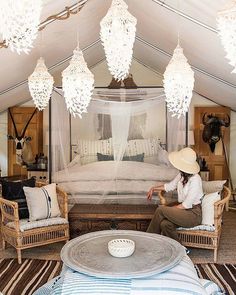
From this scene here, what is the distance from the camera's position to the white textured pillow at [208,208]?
4.32 metres

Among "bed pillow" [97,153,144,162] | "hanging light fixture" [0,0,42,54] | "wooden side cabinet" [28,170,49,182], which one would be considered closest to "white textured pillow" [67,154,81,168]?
"bed pillow" [97,153,144,162]

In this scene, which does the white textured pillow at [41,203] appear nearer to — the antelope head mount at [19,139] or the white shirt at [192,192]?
the white shirt at [192,192]

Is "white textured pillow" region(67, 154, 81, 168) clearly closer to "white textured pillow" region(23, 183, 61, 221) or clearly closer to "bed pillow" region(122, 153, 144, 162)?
"bed pillow" region(122, 153, 144, 162)

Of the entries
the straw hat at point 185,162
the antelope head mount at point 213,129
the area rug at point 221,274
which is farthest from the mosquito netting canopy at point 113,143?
the antelope head mount at point 213,129

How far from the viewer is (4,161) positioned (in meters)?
7.71

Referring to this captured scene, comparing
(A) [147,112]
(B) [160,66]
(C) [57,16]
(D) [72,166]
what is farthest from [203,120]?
(C) [57,16]

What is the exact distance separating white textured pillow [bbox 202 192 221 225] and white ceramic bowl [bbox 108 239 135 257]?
5.15 feet

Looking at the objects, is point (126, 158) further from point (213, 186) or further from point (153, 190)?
point (213, 186)

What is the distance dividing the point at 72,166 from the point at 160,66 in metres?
2.55

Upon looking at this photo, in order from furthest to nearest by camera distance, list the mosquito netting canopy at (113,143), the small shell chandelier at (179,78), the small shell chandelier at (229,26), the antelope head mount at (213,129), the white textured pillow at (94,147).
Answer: the antelope head mount at (213,129)
the white textured pillow at (94,147)
the mosquito netting canopy at (113,143)
the small shell chandelier at (179,78)
the small shell chandelier at (229,26)

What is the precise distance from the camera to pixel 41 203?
175 inches

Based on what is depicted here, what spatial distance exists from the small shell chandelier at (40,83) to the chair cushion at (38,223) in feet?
4.67

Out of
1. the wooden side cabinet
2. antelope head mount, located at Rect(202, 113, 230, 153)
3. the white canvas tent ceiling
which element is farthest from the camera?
antelope head mount, located at Rect(202, 113, 230, 153)

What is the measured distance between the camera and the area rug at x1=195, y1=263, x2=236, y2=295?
140 inches
